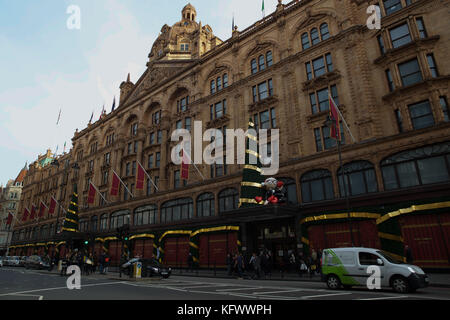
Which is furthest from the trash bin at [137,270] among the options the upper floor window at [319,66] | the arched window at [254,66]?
the arched window at [254,66]

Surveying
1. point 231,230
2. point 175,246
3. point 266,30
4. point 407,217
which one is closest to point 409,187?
point 407,217

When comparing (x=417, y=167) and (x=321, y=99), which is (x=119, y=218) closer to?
(x=321, y=99)

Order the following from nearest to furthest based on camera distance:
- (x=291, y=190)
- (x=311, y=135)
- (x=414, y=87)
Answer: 1. (x=414, y=87)
2. (x=291, y=190)
3. (x=311, y=135)

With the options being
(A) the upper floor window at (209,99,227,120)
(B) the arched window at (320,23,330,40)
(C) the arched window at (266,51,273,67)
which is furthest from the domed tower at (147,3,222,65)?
(B) the arched window at (320,23,330,40)

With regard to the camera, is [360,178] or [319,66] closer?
[360,178]

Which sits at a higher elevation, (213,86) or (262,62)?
(213,86)

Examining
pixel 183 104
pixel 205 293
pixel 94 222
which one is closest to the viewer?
pixel 205 293

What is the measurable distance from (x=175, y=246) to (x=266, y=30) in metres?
27.8

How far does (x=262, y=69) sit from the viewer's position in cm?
3222

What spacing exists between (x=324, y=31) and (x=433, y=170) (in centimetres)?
1696

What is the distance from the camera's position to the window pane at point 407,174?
1997 cm

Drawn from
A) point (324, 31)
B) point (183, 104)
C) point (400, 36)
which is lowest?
point (400, 36)

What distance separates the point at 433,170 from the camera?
1930cm

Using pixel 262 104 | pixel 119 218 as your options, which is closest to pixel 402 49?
pixel 262 104
